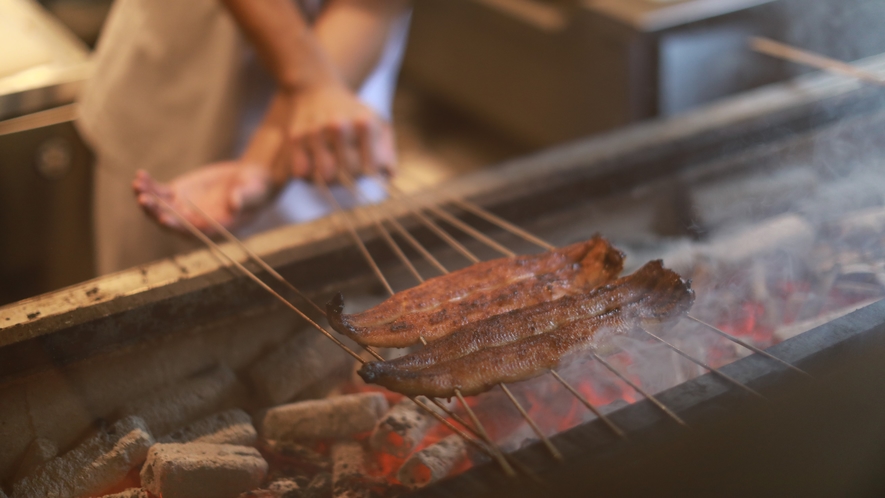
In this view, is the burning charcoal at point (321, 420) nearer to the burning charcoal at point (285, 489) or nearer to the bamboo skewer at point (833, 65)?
the burning charcoal at point (285, 489)

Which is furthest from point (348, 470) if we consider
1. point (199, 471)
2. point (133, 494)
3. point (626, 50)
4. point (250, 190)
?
point (626, 50)

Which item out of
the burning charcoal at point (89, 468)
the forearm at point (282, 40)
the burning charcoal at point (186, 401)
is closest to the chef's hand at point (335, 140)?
the forearm at point (282, 40)

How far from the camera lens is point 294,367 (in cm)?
184

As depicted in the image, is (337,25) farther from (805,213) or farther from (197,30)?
(805,213)

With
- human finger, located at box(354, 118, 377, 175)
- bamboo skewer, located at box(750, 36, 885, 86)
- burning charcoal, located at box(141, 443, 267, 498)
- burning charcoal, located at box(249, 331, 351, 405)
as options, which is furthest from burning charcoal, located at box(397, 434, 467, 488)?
bamboo skewer, located at box(750, 36, 885, 86)

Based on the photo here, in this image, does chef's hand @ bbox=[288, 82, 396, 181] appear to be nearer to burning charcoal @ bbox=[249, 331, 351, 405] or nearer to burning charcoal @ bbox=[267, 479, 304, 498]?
burning charcoal @ bbox=[249, 331, 351, 405]

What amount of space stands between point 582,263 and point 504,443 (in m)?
0.52

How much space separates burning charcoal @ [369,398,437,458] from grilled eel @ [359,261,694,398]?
0.82 ft

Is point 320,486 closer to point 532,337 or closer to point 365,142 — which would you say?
point 532,337

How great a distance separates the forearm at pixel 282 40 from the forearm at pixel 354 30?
10.2 inches

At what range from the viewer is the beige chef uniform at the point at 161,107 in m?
2.84

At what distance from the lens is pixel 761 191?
8.09 ft

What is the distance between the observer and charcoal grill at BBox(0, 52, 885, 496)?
120 centimetres

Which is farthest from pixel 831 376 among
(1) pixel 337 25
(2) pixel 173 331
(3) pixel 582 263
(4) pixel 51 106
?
(4) pixel 51 106
